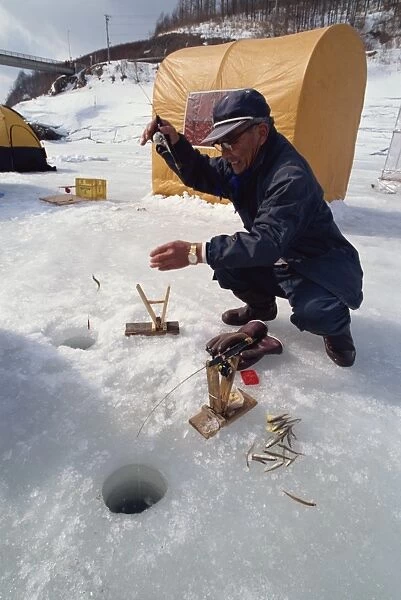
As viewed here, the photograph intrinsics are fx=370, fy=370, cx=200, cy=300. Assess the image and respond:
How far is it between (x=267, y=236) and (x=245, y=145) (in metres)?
0.51

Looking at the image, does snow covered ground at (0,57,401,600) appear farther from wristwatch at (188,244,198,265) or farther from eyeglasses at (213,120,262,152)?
eyeglasses at (213,120,262,152)

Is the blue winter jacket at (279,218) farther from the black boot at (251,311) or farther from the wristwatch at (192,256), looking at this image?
the black boot at (251,311)

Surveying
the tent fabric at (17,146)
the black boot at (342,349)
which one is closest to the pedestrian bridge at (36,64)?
the tent fabric at (17,146)

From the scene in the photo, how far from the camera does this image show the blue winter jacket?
165 centimetres

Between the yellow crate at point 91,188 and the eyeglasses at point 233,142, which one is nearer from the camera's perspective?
the eyeglasses at point 233,142

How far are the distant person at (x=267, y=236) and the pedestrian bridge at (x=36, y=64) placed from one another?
2047 inches

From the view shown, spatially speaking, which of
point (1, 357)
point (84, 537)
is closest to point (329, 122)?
point (1, 357)

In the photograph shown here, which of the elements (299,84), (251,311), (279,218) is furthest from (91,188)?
(279,218)

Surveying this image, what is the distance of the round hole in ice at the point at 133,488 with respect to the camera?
1.38 metres

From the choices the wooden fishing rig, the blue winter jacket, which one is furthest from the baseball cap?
the wooden fishing rig

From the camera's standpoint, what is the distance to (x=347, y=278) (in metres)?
1.99

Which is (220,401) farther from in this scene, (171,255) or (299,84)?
(299,84)

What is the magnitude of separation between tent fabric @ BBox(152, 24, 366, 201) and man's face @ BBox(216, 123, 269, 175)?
141 inches

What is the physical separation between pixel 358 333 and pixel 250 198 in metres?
1.16
